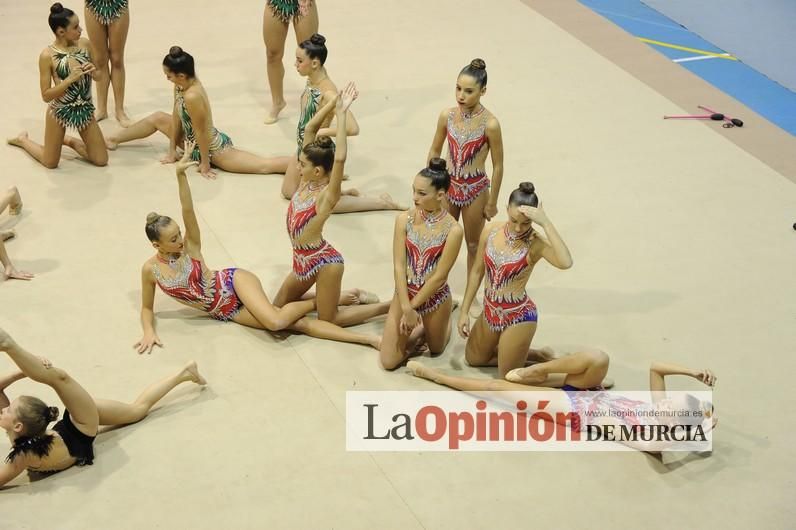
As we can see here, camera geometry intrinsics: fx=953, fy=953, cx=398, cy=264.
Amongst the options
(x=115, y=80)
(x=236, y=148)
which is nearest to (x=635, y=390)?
(x=236, y=148)

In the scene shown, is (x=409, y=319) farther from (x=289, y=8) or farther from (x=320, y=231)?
(x=289, y=8)

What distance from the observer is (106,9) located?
659 centimetres

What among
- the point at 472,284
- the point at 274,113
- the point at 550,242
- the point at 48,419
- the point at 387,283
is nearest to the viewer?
the point at 48,419

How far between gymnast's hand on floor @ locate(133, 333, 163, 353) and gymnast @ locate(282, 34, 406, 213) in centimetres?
138

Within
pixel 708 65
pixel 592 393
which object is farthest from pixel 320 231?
pixel 708 65

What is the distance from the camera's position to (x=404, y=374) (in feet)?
16.1

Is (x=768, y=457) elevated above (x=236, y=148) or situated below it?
below

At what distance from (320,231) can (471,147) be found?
94 cm

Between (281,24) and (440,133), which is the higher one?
(281,24)

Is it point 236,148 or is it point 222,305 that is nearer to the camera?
point 222,305

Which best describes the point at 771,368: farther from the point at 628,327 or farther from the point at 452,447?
the point at 452,447

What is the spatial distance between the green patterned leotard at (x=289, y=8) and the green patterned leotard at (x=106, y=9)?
1.05 meters

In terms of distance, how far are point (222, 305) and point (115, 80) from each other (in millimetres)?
2582

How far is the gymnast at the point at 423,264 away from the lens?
178 inches
